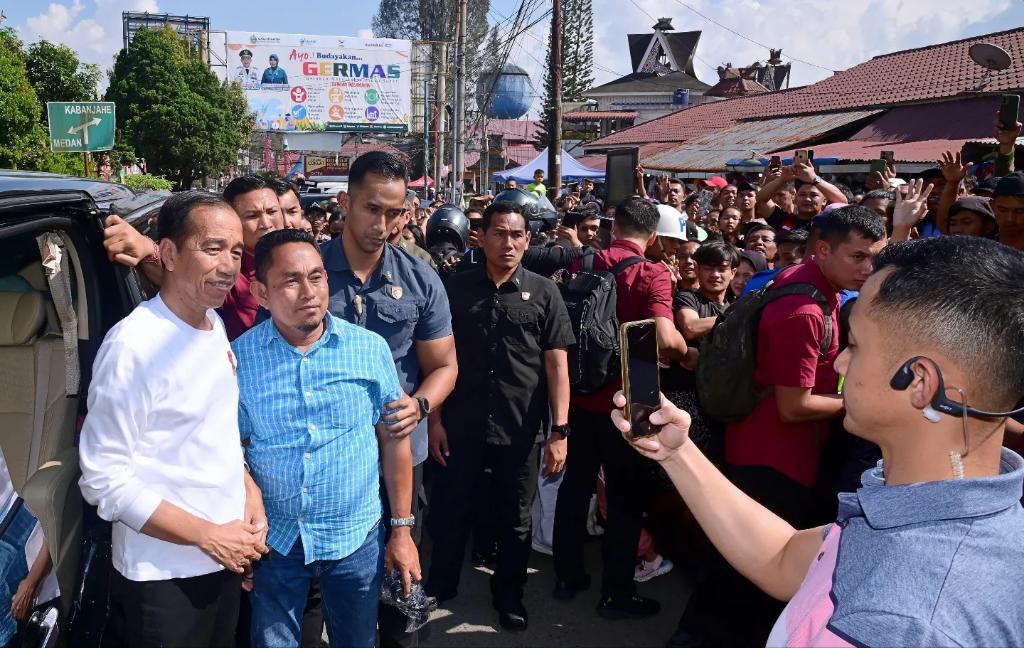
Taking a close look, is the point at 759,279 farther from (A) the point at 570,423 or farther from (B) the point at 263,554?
(B) the point at 263,554

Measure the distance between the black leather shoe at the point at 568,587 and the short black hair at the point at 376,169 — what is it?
2.27 meters

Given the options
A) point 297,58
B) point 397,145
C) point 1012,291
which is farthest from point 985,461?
point 397,145

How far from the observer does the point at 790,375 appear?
2.82 m

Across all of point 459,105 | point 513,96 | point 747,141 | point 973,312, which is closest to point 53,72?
point 459,105

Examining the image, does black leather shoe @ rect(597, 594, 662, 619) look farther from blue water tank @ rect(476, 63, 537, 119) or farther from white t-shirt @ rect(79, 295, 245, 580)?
blue water tank @ rect(476, 63, 537, 119)

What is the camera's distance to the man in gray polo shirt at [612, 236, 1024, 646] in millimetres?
1055

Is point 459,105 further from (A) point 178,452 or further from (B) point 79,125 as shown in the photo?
(A) point 178,452

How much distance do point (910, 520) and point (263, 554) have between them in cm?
183

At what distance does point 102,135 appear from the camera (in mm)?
8984

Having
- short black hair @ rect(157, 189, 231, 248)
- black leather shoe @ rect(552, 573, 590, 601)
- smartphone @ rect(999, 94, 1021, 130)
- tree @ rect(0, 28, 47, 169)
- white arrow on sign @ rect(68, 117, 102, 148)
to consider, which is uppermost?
tree @ rect(0, 28, 47, 169)

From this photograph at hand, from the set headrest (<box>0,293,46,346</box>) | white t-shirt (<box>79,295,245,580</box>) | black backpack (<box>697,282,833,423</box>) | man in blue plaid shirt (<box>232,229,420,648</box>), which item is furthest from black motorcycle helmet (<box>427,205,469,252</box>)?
white t-shirt (<box>79,295,245,580</box>)

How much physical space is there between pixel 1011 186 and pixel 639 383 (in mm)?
3117

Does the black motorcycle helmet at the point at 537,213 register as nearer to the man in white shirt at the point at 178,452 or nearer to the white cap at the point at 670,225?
the white cap at the point at 670,225

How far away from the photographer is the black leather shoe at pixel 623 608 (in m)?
3.81
